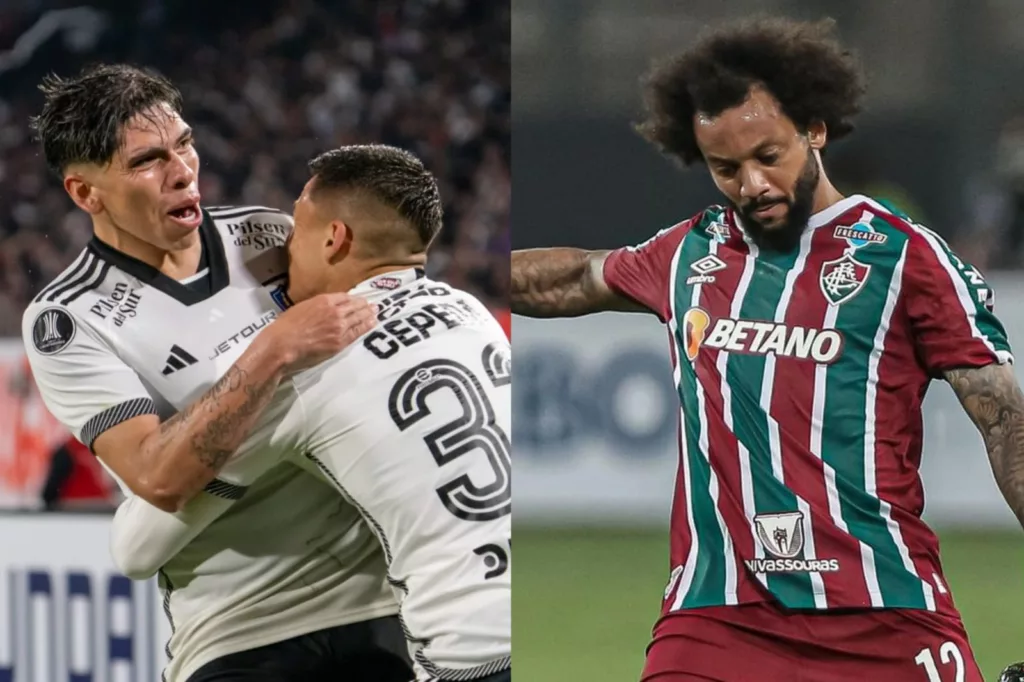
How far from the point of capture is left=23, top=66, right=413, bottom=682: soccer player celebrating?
2363mm

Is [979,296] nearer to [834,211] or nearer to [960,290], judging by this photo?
[960,290]

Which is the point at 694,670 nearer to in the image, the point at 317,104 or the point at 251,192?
the point at 251,192

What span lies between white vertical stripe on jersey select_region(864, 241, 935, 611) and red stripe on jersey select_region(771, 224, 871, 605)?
0.05 meters

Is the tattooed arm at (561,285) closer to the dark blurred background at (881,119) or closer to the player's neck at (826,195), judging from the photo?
the dark blurred background at (881,119)

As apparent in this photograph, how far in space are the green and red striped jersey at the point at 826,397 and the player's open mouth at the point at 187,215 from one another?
3.39ft

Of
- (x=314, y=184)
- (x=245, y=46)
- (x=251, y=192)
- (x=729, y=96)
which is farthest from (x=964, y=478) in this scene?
(x=245, y=46)

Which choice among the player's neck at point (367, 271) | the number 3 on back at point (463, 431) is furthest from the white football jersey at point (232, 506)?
the number 3 on back at point (463, 431)

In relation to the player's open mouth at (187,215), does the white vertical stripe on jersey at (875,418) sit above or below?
A: below

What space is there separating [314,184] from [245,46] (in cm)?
317

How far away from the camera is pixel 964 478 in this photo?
176cm

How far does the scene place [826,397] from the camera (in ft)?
5.74

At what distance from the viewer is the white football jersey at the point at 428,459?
6.83 feet

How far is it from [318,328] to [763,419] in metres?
0.74

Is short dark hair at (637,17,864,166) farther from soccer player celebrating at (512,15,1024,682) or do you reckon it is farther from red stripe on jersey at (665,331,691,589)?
red stripe on jersey at (665,331,691,589)
